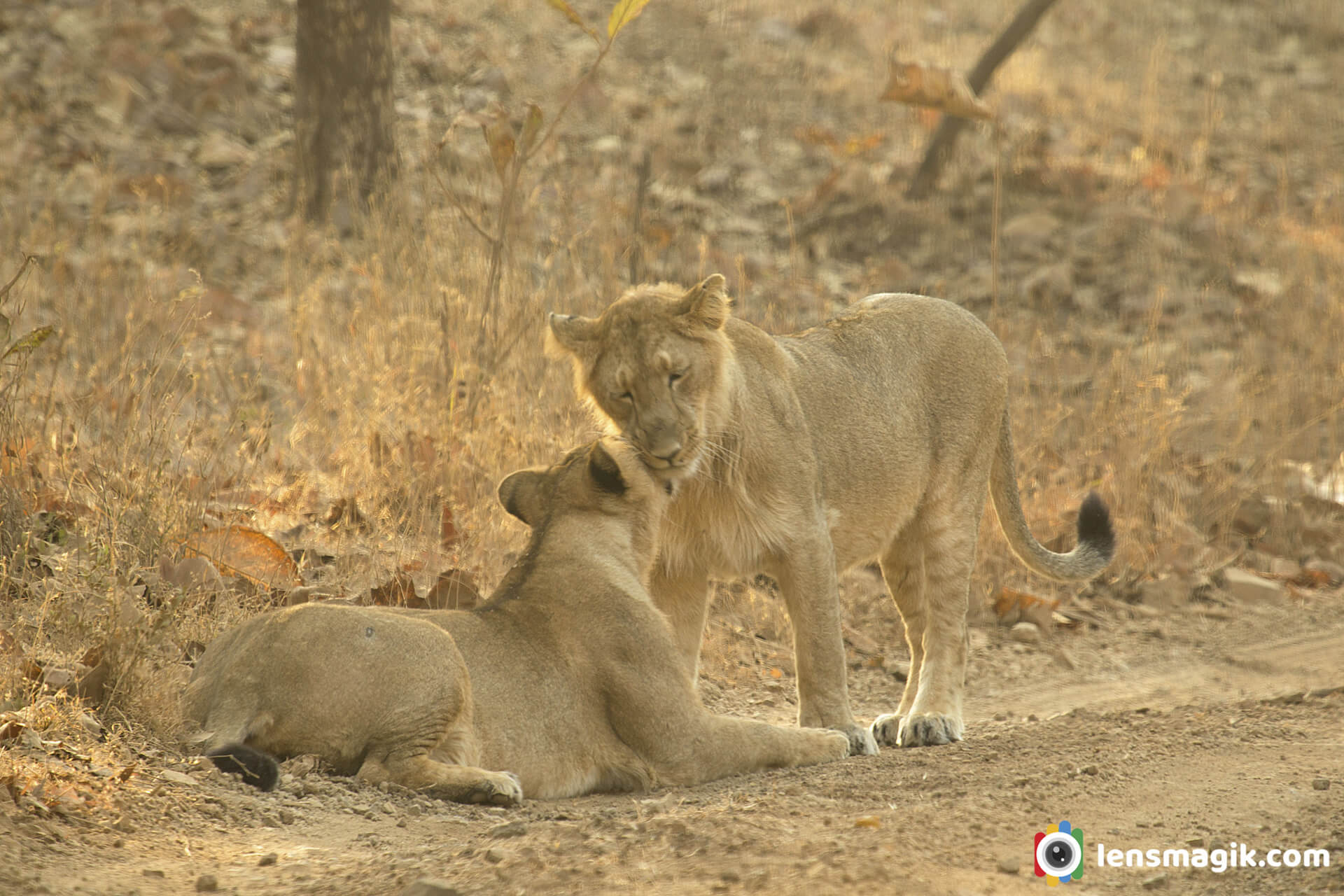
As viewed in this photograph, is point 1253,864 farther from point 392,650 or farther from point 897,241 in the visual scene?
point 897,241

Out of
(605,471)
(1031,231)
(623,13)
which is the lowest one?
(605,471)

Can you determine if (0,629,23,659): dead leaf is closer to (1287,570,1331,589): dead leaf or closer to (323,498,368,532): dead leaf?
(323,498,368,532): dead leaf

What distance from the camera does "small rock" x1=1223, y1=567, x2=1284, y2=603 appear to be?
8.38m

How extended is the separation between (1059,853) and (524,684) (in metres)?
1.73

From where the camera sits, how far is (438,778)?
418 centimetres

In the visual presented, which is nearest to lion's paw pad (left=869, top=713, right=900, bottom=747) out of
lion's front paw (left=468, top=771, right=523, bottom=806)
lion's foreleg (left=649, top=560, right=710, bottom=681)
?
lion's foreleg (left=649, top=560, right=710, bottom=681)

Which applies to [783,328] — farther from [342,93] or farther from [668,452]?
[342,93]

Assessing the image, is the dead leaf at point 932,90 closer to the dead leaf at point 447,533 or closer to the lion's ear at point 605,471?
the dead leaf at point 447,533

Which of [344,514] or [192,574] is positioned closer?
[192,574]

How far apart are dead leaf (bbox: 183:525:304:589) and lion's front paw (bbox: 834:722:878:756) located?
223cm

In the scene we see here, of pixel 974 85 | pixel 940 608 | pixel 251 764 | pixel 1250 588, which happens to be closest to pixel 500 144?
pixel 940 608

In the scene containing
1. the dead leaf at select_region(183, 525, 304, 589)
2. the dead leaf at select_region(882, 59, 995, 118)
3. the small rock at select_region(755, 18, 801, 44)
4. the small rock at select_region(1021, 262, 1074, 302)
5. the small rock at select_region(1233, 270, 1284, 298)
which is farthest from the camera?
the small rock at select_region(755, 18, 801, 44)

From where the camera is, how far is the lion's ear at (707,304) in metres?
5.33

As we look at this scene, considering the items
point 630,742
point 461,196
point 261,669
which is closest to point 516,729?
point 630,742
